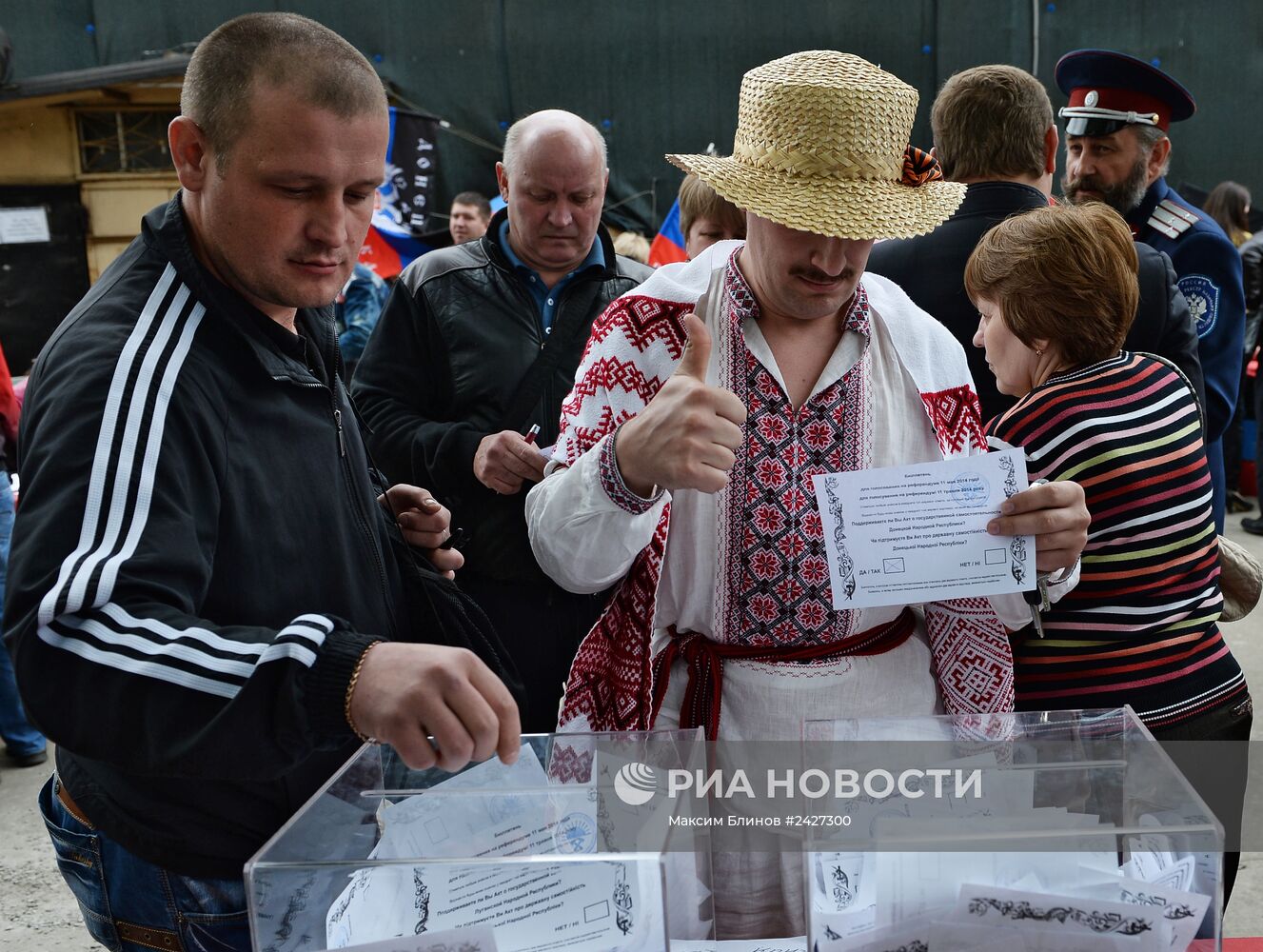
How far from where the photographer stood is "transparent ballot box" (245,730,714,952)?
0.90 metres

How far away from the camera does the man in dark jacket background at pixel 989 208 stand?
86.4 inches

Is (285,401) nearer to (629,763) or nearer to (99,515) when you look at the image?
(99,515)

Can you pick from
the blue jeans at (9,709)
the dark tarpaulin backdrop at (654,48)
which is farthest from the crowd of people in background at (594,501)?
the dark tarpaulin backdrop at (654,48)

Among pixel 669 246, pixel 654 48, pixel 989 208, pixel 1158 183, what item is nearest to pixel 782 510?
pixel 989 208

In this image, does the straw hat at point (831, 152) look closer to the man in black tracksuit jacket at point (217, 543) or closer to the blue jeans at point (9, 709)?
the man in black tracksuit jacket at point (217, 543)

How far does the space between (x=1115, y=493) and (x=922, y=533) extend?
20.1 inches

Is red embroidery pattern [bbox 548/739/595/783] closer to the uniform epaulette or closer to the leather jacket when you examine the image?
the leather jacket

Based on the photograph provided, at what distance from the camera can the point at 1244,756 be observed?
1810 mm

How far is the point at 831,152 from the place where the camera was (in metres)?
1.38

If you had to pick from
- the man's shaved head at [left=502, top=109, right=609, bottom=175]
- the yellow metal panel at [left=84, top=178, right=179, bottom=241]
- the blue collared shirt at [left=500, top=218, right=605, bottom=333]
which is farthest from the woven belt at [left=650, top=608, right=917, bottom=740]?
the yellow metal panel at [left=84, top=178, right=179, bottom=241]

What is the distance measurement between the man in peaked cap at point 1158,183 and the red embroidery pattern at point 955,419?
162 centimetres

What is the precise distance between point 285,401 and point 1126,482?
1176 mm

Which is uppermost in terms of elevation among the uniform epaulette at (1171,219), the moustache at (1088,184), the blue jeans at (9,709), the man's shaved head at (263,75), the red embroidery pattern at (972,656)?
the man's shaved head at (263,75)

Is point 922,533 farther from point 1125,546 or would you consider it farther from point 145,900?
point 145,900
